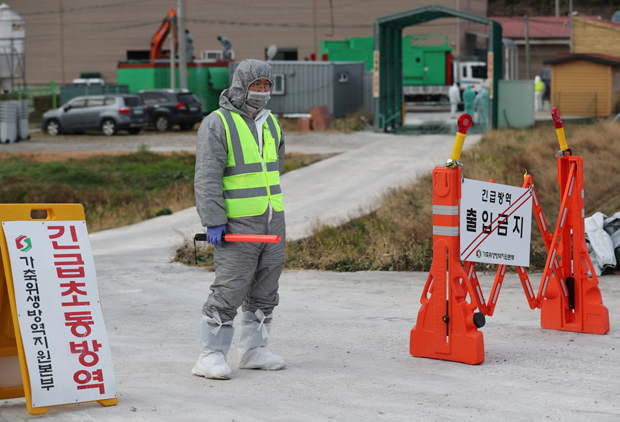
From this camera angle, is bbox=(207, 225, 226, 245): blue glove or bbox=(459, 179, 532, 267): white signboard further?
bbox=(459, 179, 532, 267): white signboard

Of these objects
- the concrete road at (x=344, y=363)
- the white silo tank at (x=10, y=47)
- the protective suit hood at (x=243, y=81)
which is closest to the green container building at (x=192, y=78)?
the white silo tank at (x=10, y=47)

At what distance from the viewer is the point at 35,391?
4336mm

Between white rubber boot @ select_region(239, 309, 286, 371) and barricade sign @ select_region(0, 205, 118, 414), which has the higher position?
barricade sign @ select_region(0, 205, 118, 414)

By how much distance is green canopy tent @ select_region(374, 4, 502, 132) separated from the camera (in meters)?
26.8

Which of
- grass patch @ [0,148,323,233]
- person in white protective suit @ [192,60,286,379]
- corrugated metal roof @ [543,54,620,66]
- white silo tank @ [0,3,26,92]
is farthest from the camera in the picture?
corrugated metal roof @ [543,54,620,66]

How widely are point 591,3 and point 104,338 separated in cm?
8689

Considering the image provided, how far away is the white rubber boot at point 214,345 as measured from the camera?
5.18m

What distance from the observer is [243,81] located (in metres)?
5.25

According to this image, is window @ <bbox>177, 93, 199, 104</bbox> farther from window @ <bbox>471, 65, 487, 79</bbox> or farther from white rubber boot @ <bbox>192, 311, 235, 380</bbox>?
Answer: white rubber boot @ <bbox>192, 311, 235, 380</bbox>

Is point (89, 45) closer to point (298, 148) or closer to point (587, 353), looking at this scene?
point (298, 148)

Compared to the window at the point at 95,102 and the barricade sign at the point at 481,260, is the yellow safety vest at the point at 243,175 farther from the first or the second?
the window at the point at 95,102

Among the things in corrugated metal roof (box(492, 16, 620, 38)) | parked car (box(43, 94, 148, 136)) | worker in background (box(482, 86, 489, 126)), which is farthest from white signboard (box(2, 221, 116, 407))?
corrugated metal roof (box(492, 16, 620, 38))

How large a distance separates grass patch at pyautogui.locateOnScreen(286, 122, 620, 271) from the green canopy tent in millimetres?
3659

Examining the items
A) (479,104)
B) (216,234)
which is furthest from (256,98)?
(479,104)
